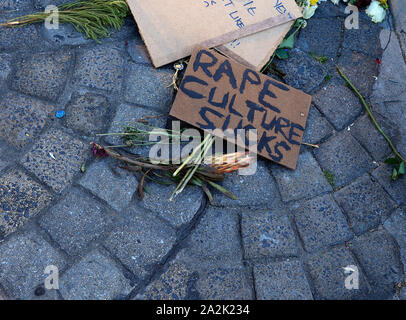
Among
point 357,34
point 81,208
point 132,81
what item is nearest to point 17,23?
point 132,81

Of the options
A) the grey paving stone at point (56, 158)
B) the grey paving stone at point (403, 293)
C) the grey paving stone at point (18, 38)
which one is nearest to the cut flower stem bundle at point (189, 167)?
the grey paving stone at point (56, 158)

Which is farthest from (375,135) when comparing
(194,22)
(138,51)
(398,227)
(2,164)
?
(2,164)

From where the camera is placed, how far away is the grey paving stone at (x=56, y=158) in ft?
6.73

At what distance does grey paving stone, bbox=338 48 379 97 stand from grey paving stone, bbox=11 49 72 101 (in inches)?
69.1

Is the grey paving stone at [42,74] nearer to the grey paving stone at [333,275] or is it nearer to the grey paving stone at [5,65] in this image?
the grey paving stone at [5,65]

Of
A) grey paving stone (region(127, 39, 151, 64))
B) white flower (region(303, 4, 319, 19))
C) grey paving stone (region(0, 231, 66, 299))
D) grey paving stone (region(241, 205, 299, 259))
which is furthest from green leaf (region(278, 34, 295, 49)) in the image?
grey paving stone (region(0, 231, 66, 299))

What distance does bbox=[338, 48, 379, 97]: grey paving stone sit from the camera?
A: 2.59 m

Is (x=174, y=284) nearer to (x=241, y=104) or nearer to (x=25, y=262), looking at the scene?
(x=25, y=262)

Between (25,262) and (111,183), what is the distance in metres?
0.54

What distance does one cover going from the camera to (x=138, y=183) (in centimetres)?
210

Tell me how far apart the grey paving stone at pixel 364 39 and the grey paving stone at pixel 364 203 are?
3.13ft

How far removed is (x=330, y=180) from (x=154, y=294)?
1.16m

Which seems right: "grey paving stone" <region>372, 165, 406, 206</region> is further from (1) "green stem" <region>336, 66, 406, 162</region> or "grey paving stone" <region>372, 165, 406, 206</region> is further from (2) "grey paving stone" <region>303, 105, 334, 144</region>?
(2) "grey paving stone" <region>303, 105, 334, 144</region>

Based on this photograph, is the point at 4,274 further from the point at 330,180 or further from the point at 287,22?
the point at 287,22
